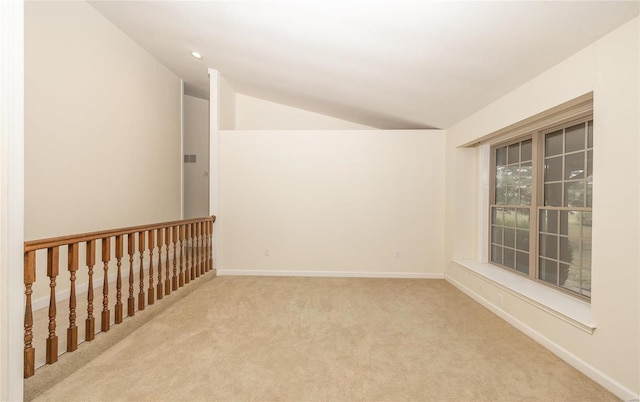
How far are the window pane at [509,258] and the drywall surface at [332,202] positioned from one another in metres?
0.94

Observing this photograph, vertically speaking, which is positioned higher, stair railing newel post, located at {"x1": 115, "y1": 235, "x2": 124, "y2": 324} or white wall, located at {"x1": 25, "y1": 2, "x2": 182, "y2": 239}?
white wall, located at {"x1": 25, "y1": 2, "x2": 182, "y2": 239}

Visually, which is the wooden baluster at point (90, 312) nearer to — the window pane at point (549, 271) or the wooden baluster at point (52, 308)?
the wooden baluster at point (52, 308)

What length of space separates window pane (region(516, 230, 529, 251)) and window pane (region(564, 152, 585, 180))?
80 centimetres

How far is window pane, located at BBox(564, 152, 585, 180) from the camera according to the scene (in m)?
2.41

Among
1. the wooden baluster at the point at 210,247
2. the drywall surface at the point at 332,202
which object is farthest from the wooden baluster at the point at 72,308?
the drywall surface at the point at 332,202

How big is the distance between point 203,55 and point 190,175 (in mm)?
2764

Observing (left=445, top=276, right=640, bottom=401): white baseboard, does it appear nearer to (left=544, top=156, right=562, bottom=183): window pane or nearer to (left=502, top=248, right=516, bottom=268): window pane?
(left=502, top=248, right=516, bottom=268): window pane

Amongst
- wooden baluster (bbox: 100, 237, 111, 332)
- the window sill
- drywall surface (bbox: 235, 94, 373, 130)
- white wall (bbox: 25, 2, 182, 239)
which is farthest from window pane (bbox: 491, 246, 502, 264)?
white wall (bbox: 25, 2, 182, 239)

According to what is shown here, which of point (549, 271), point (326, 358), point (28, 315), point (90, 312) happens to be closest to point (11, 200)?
point (28, 315)

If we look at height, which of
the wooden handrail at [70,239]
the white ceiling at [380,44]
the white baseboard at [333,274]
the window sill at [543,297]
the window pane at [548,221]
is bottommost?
the white baseboard at [333,274]

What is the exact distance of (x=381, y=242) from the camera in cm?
439

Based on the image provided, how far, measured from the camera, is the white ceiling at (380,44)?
5.94ft

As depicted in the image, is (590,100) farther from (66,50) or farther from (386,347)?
(66,50)

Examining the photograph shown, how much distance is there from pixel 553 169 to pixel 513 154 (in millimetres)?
670
